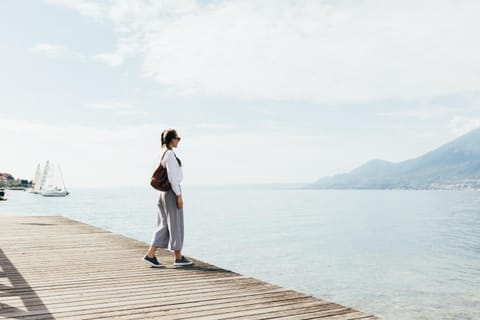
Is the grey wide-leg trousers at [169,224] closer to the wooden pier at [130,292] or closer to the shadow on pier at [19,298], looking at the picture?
the wooden pier at [130,292]

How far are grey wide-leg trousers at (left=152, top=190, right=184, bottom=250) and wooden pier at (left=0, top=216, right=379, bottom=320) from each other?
1.29 ft

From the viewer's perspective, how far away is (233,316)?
414cm

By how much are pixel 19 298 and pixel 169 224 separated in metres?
2.31

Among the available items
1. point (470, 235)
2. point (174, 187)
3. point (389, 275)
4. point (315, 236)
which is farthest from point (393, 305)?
point (470, 235)

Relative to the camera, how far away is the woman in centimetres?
627

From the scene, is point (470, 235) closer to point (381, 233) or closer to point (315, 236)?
point (381, 233)

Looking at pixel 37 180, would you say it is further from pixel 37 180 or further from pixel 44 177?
pixel 44 177

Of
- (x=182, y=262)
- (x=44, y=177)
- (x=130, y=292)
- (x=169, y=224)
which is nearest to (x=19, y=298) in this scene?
(x=130, y=292)

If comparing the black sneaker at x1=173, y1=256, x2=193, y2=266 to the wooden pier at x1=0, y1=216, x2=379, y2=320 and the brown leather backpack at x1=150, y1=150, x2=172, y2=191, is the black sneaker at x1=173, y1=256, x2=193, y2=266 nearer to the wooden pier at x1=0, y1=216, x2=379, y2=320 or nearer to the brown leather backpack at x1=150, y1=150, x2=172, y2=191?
the wooden pier at x1=0, y1=216, x2=379, y2=320

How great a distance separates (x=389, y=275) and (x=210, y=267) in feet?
68.4

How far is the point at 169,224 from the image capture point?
6.52 m

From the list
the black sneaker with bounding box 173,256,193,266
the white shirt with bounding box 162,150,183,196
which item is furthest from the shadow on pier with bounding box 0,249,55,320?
the white shirt with bounding box 162,150,183,196

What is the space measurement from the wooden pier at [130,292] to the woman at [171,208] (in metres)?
0.33

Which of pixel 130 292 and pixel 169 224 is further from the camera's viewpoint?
pixel 169 224
